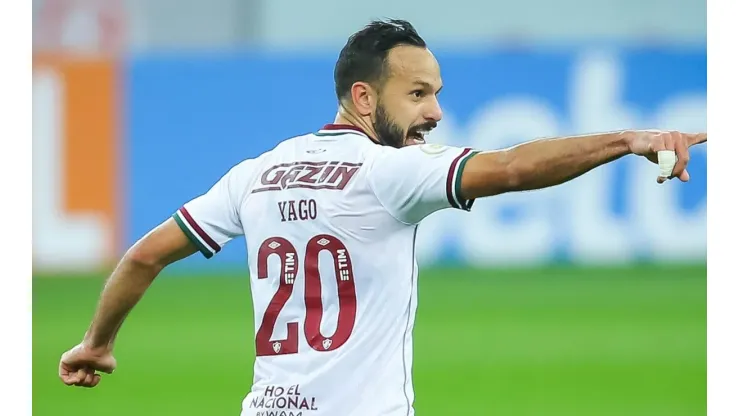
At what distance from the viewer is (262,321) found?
3324 millimetres

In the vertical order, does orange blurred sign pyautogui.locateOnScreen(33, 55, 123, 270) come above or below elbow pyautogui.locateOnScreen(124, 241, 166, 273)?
above

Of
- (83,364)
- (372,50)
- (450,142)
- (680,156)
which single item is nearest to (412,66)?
(372,50)

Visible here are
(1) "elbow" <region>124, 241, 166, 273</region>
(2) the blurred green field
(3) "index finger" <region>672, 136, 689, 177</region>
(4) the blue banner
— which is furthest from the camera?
(4) the blue banner

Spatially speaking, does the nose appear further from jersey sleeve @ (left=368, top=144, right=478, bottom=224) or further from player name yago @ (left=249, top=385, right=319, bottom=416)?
player name yago @ (left=249, top=385, right=319, bottom=416)

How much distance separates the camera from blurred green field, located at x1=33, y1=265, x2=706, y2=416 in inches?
293

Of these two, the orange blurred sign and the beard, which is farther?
the orange blurred sign

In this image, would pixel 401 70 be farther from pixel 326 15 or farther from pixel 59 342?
pixel 326 15

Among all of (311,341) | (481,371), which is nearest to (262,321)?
(311,341)

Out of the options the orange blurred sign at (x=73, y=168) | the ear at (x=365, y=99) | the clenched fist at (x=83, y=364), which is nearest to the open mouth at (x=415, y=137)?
the ear at (x=365, y=99)

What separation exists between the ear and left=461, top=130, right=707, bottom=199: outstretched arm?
52 cm

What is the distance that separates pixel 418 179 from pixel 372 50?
531 mm

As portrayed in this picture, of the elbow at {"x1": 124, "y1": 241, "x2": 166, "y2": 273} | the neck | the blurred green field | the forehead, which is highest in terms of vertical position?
the forehead

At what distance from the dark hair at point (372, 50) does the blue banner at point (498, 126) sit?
27.6 feet

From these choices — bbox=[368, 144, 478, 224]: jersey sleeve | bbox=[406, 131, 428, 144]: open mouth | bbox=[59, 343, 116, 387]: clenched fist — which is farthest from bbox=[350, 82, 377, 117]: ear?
bbox=[59, 343, 116, 387]: clenched fist
